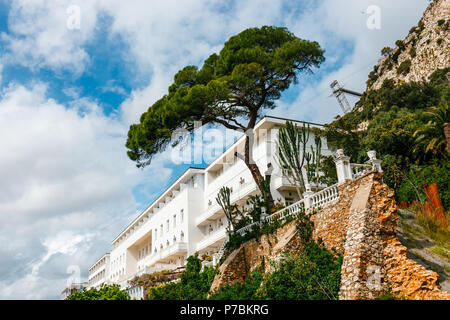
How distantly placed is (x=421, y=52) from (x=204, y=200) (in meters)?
41.6

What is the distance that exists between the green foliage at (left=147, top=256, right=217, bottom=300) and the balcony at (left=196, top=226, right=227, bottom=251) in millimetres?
8089

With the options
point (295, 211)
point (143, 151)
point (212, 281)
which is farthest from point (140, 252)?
point (295, 211)

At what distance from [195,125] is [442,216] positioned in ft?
45.0

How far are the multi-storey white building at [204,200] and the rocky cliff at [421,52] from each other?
91.7 ft

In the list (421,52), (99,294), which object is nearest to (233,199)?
(99,294)

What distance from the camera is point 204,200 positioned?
37188 millimetres

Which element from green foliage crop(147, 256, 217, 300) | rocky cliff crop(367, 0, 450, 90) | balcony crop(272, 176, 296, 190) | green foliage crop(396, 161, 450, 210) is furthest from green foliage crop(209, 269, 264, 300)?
rocky cliff crop(367, 0, 450, 90)

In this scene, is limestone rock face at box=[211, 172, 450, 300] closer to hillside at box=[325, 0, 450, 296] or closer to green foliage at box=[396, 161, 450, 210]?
hillside at box=[325, 0, 450, 296]

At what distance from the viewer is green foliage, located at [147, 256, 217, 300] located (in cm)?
1975

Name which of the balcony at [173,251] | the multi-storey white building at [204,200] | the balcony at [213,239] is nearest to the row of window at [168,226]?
the multi-storey white building at [204,200]

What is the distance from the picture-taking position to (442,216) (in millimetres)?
15438

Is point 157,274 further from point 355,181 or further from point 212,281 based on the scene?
point 355,181

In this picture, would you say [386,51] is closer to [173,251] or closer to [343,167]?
[173,251]

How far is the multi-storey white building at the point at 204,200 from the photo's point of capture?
2911cm
